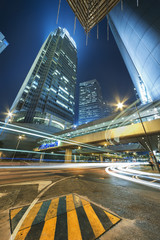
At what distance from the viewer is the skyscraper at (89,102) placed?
13500 centimetres

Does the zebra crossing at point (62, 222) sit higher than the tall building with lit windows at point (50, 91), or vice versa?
the tall building with lit windows at point (50, 91)

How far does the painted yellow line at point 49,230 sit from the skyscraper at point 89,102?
129 metres

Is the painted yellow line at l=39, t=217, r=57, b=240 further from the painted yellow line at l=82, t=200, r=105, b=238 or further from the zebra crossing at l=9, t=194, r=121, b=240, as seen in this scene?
the painted yellow line at l=82, t=200, r=105, b=238

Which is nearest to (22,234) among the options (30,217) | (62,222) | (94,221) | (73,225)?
(30,217)

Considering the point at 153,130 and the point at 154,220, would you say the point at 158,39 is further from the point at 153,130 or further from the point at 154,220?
the point at 154,220

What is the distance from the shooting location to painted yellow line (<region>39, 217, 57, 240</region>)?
1.73 metres

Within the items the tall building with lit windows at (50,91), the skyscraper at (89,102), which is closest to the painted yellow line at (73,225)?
the tall building with lit windows at (50,91)

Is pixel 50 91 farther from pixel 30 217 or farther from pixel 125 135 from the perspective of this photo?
pixel 30 217

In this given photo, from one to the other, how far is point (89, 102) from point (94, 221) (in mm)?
149102

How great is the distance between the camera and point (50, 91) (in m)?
81.6

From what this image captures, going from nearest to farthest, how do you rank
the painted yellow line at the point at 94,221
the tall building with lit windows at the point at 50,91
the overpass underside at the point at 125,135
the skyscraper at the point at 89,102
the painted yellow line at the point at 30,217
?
the painted yellow line at the point at 94,221
the painted yellow line at the point at 30,217
the overpass underside at the point at 125,135
the tall building with lit windows at the point at 50,91
the skyscraper at the point at 89,102

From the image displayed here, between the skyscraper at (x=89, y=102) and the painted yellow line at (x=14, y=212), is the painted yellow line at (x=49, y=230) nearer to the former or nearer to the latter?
the painted yellow line at (x=14, y=212)

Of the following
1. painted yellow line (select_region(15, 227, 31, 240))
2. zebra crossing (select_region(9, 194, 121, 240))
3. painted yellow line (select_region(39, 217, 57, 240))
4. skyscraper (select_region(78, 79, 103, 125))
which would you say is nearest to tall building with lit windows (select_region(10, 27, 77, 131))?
skyscraper (select_region(78, 79, 103, 125))

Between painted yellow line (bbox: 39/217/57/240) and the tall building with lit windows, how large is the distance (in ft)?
214
